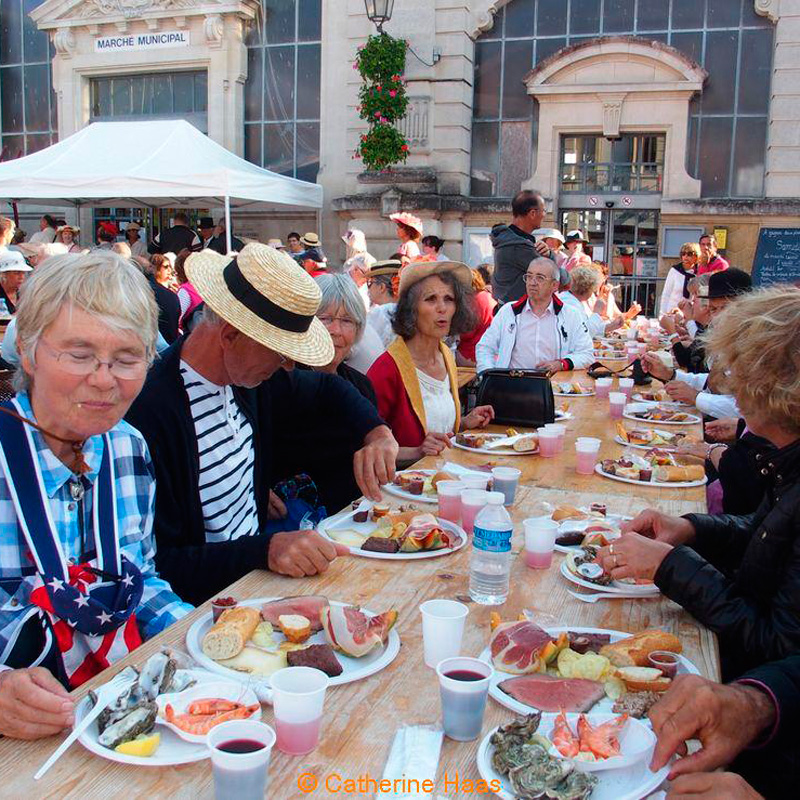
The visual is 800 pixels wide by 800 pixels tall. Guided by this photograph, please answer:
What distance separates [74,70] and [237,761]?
21.3m

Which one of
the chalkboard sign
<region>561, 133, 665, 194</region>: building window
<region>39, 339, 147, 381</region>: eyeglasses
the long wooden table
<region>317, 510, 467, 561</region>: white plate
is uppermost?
<region>561, 133, 665, 194</region>: building window

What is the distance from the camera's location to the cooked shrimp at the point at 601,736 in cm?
155

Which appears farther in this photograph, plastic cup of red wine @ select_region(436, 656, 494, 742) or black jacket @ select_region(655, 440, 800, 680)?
black jacket @ select_region(655, 440, 800, 680)

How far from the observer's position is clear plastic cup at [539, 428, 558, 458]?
159 inches

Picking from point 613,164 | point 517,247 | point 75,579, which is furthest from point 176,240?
point 75,579

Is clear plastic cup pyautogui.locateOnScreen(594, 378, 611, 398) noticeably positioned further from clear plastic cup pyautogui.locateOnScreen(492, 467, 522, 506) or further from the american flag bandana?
the american flag bandana

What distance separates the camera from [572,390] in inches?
238

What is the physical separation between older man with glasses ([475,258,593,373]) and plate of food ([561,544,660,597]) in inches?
165

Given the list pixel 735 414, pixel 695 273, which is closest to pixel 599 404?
pixel 735 414

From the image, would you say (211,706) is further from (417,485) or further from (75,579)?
(417,485)

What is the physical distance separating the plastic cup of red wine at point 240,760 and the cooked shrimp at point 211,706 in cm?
18

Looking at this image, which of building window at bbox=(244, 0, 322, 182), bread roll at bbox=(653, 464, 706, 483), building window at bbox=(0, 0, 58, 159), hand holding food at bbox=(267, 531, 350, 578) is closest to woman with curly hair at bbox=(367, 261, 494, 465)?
bread roll at bbox=(653, 464, 706, 483)

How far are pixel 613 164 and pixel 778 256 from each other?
19.2 ft

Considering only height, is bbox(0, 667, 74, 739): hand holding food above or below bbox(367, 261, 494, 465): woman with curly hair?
below
